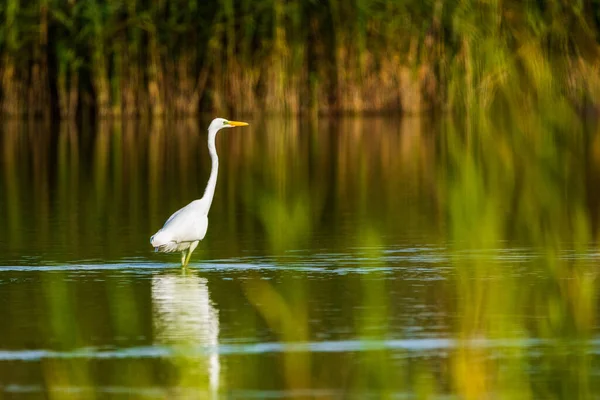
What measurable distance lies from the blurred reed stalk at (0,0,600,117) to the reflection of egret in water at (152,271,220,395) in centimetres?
1567

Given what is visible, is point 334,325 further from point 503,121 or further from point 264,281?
point 503,121

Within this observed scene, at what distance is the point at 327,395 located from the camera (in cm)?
505

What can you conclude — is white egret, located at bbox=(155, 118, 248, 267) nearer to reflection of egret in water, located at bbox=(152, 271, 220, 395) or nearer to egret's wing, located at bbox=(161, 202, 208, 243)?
egret's wing, located at bbox=(161, 202, 208, 243)

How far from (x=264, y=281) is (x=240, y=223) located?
3323 mm

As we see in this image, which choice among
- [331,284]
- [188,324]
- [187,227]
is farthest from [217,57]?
[188,324]

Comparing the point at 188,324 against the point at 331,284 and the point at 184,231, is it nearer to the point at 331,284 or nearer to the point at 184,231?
the point at 331,284

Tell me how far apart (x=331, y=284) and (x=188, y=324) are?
141cm

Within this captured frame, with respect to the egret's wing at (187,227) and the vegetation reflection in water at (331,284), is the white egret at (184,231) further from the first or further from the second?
the vegetation reflection in water at (331,284)

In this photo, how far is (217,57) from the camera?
25.4m

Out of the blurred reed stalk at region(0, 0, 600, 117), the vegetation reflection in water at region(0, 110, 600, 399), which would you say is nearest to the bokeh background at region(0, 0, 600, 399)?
the vegetation reflection in water at region(0, 110, 600, 399)

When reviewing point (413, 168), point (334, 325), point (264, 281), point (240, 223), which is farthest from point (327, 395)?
point (413, 168)

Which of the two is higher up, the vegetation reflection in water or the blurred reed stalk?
the blurred reed stalk

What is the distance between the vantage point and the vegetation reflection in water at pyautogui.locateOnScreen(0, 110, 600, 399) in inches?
167

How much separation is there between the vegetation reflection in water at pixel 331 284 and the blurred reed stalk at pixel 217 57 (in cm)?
996
